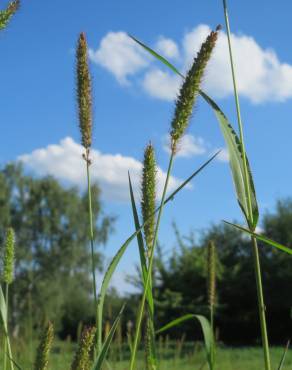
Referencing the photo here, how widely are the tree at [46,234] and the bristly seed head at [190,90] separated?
33.8m

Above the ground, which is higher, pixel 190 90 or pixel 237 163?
pixel 190 90

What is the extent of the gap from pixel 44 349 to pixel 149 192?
439 millimetres

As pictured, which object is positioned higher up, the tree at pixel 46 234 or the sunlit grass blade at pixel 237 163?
the tree at pixel 46 234

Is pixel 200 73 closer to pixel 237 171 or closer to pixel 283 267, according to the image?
pixel 237 171

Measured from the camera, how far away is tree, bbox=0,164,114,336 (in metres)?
34.9

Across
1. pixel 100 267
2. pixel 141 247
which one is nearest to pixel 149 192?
pixel 141 247

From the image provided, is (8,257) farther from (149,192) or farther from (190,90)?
(190,90)

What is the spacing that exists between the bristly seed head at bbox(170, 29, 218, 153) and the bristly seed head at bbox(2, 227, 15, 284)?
741 mm

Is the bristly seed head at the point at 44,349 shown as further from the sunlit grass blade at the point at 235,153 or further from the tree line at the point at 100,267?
the tree line at the point at 100,267

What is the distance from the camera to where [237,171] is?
1375 millimetres

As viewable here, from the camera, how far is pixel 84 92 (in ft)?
5.33

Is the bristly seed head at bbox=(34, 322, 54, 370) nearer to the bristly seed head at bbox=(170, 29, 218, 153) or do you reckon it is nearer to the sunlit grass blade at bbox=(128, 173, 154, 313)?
the sunlit grass blade at bbox=(128, 173, 154, 313)

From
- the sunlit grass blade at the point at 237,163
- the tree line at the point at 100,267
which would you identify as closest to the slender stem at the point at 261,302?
the sunlit grass blade at the point at 237,163

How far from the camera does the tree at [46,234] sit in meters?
34.9
